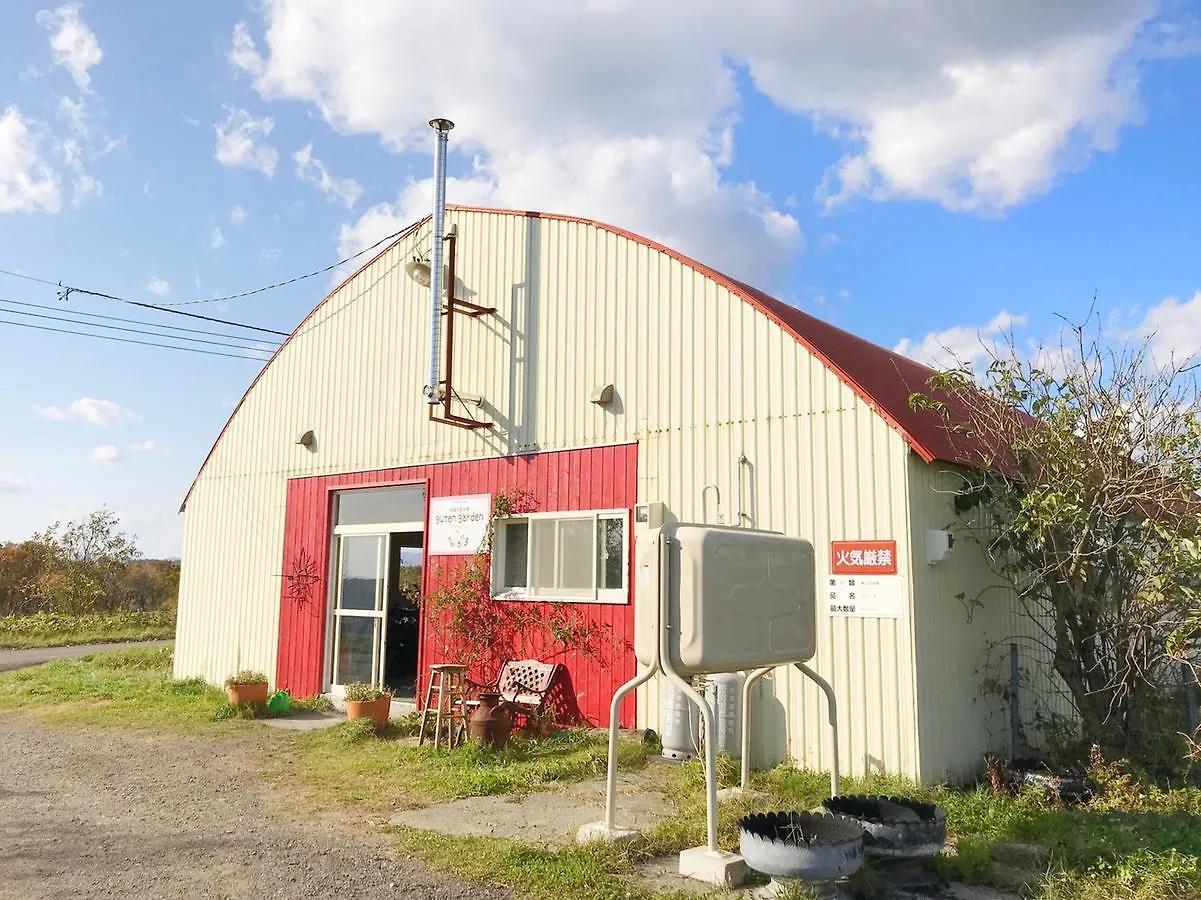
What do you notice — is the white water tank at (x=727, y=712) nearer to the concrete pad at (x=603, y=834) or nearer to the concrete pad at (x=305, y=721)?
the concrete pad at (x=603, y=834)

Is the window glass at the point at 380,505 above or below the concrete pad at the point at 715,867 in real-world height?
above

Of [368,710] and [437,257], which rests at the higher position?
[437,257]

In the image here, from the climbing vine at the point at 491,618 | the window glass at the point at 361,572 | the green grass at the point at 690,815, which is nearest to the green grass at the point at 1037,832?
the green grass at the point at 690,815

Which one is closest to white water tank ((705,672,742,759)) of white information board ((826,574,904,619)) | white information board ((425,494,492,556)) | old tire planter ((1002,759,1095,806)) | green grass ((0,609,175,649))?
white information board ((826,574,904,619))

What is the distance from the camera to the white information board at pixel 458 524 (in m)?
10.6

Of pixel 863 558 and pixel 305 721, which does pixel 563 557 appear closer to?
pixel 863 558

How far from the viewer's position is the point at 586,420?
9797 mm

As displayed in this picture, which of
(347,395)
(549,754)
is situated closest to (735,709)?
(549,754)

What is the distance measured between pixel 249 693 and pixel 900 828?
883 cm

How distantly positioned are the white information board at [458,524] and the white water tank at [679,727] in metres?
3.34

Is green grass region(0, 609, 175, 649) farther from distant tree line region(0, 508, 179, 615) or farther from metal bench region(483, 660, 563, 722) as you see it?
metal bench region(483, 660, 563, 722)

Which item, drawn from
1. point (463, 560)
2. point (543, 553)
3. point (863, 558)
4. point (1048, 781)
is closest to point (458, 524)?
point (463, 560)

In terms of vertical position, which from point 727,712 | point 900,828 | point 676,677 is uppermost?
point 676,677

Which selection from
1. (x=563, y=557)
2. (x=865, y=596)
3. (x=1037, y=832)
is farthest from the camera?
(x=563, y=557)
